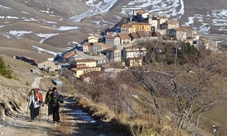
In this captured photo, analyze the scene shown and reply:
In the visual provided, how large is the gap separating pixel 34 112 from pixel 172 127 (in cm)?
618

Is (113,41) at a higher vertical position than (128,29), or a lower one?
lower

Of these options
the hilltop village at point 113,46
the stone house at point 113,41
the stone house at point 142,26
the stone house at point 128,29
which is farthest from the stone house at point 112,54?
the stone house at point 142,26

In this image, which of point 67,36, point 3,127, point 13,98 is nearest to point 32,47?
point 67,36

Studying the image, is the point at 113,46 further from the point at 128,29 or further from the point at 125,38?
the point at 128,29

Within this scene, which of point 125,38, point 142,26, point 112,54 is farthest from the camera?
point 142,26

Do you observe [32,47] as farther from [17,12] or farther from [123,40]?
[17,12]

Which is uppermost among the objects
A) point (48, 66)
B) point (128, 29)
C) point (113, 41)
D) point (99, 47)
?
point (128, 29)

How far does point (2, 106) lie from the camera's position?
13.3 metres

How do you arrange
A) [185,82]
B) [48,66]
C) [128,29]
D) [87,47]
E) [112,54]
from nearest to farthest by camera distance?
[185,82] → [112,54] → [48,66] → [87,47] → [128,29]

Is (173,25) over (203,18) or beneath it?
beneath

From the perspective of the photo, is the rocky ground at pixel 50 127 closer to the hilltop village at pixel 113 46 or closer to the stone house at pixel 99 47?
the hilltop village at pixel 113 46

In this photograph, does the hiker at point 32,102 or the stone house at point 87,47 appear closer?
the hiker at point 32,102

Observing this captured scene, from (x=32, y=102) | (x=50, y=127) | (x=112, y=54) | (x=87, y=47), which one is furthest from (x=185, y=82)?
(x=87, y=47)

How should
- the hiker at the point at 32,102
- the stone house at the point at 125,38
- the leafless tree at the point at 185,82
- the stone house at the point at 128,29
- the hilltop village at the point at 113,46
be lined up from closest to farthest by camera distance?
the leafless tree at the point at 185,82 → the hiker at the point at 32,102 → the hilltop village at the point at 113,46 → the stone house at the point at 125,38 → the stone house at the point at 128,29
